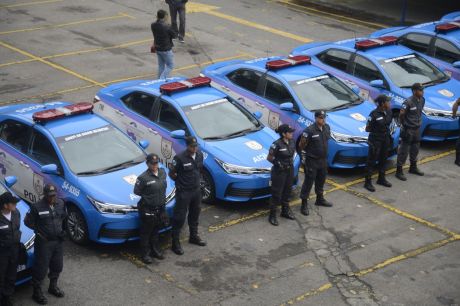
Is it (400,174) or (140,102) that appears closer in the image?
(140,102)

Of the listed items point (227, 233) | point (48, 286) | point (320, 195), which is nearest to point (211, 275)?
point (227, 233)

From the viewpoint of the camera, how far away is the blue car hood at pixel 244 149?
1116cm

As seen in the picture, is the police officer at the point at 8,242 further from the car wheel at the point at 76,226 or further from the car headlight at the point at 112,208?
the car wheel at the point at 76,226

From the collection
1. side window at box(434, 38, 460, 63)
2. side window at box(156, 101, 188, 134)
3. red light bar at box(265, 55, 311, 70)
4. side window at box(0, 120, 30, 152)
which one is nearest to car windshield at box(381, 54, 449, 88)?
side window at box(434, 38, 460, 63)

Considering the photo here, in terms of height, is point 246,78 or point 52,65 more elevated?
point 246,78

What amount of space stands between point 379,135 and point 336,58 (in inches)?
152

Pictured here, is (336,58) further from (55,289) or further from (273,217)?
(55,289)

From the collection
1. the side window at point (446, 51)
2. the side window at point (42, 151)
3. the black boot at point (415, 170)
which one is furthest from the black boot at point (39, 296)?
the side window at point (446, 51)

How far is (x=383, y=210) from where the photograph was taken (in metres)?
11.5

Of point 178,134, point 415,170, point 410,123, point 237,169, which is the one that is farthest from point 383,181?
point 178,134

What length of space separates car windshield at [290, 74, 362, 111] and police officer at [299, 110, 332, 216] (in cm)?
190

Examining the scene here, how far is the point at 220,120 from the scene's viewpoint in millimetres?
11984

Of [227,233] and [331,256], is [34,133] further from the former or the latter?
[331,256]

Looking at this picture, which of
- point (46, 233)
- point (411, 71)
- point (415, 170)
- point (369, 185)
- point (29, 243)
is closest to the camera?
point (46, 233)
